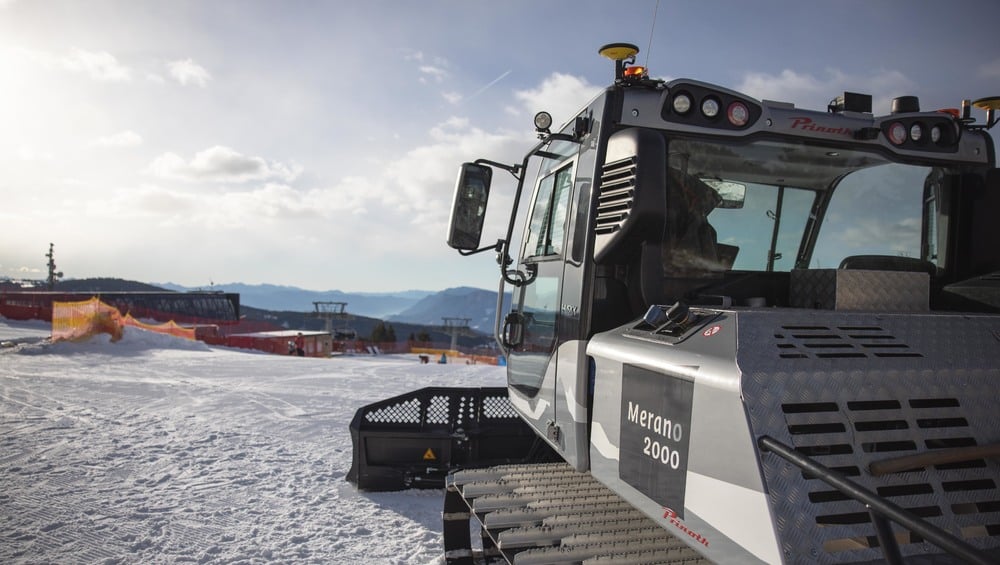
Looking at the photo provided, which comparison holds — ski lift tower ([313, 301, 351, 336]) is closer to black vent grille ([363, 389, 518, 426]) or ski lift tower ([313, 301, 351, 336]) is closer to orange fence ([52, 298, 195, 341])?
orange fence ([52, 298, 195, 341])

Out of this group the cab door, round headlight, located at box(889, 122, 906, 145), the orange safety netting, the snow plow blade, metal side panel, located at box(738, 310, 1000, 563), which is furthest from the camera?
the orange safety netting

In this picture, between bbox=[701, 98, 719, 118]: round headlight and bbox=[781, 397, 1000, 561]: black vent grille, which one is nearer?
bbox=[781, 397, 1000, 561]: black vent grille

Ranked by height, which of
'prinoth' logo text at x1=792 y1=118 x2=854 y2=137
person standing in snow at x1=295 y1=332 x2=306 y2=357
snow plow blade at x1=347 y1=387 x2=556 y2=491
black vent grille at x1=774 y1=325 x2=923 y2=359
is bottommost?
person standing in snow at x1=295 y1=332 x2=306 y2=357

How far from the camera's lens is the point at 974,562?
1201 millimetres

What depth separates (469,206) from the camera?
397 centimetres

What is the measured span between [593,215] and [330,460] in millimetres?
4891

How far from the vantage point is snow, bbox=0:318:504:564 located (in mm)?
4488

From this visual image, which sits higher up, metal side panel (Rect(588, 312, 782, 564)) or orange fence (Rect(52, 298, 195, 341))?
metal side panel (Rect(588, 312, 782, 564))

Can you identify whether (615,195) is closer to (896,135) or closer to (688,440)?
(688,440)

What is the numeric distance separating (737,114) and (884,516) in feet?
7.04

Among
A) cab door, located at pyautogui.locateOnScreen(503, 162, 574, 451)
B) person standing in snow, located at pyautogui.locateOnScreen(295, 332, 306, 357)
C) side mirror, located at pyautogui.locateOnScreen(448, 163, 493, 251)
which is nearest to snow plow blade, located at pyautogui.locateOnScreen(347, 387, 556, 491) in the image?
cab door, located at pyautogui.locateOnScreen(503, 162, 574, 451)

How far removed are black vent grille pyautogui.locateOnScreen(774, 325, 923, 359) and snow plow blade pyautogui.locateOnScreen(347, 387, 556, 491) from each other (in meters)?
3.75

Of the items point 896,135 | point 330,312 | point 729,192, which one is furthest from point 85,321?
point 330,312

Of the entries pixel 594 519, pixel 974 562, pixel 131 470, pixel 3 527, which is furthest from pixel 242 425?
pixel 974 562
